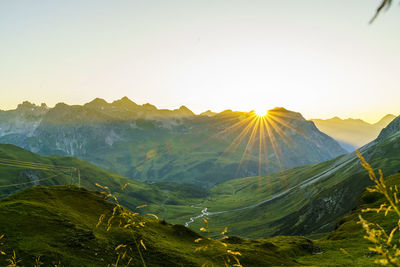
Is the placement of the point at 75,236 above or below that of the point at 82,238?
above

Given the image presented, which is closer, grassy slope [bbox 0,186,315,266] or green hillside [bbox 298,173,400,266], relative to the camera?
grassy slope [bbox 0,186,315,266]

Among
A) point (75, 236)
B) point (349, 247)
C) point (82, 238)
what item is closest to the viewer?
point (82, 238)

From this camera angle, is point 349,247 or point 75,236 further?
point 349,247

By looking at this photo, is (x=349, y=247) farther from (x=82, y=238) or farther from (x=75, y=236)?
(x=75, y=236)

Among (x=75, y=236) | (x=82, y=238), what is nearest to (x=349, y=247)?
(x=82, y=238)

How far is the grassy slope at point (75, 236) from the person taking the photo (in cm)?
2752

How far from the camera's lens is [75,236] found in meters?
32.1

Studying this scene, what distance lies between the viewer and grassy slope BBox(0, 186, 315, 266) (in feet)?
90.3

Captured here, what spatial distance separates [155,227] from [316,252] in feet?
122

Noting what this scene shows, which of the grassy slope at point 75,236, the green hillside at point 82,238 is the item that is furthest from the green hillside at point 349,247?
the grassy slope at point 75,236

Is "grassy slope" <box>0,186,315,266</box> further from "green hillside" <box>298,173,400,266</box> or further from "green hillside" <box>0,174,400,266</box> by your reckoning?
"green hillside" <box>298,173,400,266</box>

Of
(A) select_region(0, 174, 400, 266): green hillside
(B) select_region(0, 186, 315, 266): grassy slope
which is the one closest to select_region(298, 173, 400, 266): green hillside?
(A) select_region(0, 174, 400, 266): green hillside

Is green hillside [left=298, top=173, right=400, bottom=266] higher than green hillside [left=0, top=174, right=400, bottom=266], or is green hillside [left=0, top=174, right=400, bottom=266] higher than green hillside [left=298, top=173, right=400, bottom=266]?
green hillside [left=0, top=174, right=400, bottom=266]

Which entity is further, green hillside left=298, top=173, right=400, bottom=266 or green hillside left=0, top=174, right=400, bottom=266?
green hillside left=298, top=173, right=400, bottom=266
